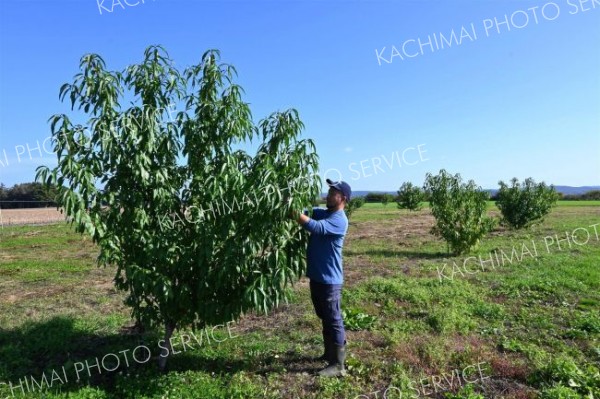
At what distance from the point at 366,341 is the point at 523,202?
14.9 metres

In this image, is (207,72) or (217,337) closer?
(207,72)

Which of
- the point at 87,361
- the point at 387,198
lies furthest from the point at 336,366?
the point at 387,198

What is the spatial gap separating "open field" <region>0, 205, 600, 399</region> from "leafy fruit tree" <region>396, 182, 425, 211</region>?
29704 mm

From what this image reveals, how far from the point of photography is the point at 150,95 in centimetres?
437

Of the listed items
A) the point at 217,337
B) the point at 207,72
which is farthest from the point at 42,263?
the point at 207,72

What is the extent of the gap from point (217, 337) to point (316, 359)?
1.51m

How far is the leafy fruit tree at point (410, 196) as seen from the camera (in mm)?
39281

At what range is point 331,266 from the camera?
4.34 meters

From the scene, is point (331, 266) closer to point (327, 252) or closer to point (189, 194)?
point (327, 252)

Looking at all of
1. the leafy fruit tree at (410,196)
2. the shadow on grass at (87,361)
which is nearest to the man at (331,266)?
the shadow on grass at (87,361)

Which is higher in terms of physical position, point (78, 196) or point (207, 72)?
point (207, 72)

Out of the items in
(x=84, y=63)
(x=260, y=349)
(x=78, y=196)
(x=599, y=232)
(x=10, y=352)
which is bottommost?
(x=599, y=232)

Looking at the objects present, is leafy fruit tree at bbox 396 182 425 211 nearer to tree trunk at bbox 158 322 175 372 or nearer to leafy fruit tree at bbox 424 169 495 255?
leafy fruit tree at bbox 424 169 495 255

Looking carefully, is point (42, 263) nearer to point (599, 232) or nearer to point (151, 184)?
point (151, 184)
